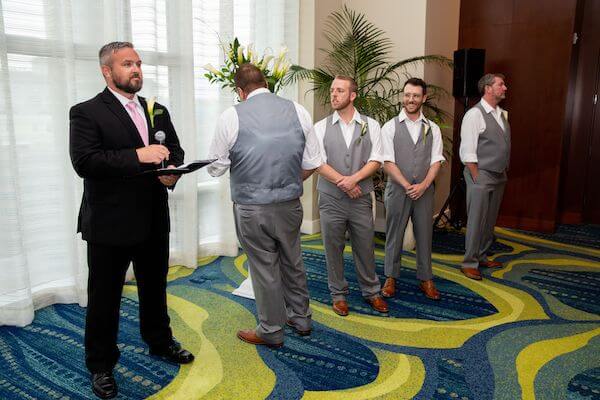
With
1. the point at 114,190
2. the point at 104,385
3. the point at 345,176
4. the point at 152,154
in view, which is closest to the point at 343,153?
the point at 345,176

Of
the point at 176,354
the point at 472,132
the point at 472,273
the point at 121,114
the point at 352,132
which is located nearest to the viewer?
the point at 121,114

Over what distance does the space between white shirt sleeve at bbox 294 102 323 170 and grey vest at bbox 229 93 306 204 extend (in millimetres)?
89

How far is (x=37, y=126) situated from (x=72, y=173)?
381 millimetres

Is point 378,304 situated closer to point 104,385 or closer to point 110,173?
point 104,385

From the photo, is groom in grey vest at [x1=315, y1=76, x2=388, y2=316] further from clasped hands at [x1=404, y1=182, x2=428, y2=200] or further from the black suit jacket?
the black suit jacket

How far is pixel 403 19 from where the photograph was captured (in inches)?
216

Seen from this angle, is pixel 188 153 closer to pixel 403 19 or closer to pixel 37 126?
pixel 37 126

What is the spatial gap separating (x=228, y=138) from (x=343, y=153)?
91 centimetres

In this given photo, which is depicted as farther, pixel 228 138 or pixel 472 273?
pixel 472 273

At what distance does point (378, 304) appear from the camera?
356 centimetres

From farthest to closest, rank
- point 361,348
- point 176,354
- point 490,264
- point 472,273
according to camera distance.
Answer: point 490,264
point 472,273
point 361,348
point 176,354

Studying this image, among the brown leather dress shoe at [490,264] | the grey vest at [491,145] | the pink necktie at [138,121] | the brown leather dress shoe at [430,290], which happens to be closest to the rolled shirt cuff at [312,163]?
the pink necktie at [138,121]

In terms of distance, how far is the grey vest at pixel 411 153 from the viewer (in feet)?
12.0

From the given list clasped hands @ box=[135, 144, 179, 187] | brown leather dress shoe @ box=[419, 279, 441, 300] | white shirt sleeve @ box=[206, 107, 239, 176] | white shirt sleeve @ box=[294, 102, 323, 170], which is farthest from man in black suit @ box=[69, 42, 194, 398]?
brown leather dress shoe @ box=[419, 279, 441, 300]
